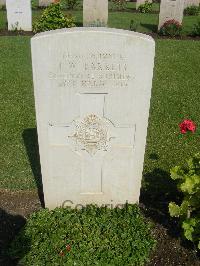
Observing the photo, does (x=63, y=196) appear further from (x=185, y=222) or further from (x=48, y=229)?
(x=185, y=222)

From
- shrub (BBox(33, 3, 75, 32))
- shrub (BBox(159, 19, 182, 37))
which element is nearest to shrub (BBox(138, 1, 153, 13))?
shrub (BBox(159, 19, 182, 37))

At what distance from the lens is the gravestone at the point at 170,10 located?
504 inches

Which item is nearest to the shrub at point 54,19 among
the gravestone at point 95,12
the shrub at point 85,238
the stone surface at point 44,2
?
the gravestone at point 95,12

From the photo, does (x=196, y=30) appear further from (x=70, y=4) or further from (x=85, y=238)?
(x=85, y=238)

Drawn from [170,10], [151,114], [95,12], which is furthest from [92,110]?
[170,10]

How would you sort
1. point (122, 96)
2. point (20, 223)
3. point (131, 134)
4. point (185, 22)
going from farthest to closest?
point (185, 22) → point (20, 223) → point (131, 134) → point (122, 96)

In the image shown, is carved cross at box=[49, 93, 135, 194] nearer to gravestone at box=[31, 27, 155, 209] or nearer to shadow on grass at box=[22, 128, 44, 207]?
gravestone at box=[31, 27, 155, 209]

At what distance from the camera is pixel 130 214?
150 inches

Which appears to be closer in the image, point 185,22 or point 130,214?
point 130,214

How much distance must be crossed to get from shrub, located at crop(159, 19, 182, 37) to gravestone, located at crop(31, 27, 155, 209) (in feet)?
32.0

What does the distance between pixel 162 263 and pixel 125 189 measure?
32.5 inches

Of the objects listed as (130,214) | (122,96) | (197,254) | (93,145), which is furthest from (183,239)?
(122,96)

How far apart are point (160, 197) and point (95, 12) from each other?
1013cm

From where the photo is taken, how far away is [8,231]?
3715 mm
